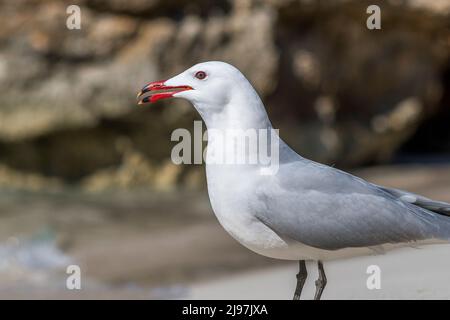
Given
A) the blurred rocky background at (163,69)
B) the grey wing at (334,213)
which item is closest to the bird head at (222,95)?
the grey wing at (334,213)

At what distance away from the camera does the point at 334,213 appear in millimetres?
2924

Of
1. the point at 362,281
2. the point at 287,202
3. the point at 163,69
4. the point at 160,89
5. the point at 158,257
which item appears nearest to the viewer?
the point at 287,202

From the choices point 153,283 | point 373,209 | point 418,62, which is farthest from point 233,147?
point 418,62

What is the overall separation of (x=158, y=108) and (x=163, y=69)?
1.45 ft

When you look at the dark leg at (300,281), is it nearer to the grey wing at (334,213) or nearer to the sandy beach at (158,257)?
the grey wing at (334,213)

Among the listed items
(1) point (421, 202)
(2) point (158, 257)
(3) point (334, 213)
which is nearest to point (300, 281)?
(3) point (334, 213)

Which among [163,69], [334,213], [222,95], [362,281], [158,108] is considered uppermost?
[163,69]

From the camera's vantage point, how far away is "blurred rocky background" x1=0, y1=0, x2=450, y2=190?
8430mm

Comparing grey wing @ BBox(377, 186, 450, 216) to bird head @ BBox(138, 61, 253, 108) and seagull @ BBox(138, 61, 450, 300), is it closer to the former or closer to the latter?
seagull @ BBox(138, 61, 450, 300)

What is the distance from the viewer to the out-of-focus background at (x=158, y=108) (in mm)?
7207

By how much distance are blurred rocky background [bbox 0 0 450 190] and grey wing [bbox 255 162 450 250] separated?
18.7ft

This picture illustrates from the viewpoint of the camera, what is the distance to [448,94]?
12867mm

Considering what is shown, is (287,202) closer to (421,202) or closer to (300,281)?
(300,281)

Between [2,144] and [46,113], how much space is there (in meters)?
0.69
